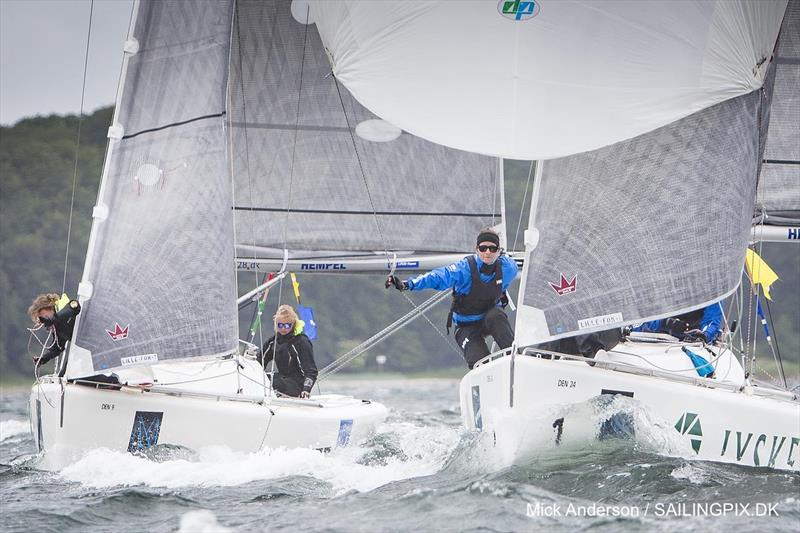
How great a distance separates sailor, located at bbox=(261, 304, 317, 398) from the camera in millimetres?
8305

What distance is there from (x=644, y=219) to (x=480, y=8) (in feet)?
4.96

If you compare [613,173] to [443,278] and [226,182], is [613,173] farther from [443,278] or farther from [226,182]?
[226,182]

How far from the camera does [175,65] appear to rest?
7.49m

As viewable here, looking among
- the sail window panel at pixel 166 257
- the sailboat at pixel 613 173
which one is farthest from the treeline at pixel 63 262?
the sailboat at pixel 613 173

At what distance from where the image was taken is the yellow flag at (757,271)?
776cm

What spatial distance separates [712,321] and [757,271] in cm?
89

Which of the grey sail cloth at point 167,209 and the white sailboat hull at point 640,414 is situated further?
the grey sail cloth at point 167,209

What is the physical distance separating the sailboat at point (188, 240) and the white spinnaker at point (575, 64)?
1.79 meters

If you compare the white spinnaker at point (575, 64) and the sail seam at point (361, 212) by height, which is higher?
the white spinnaker at point (575, 64)

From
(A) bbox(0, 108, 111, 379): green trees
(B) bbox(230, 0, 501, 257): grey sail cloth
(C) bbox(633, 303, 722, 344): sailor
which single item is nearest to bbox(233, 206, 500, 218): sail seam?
(B) bbox(230, 0, 501, 257): grey sail cloth

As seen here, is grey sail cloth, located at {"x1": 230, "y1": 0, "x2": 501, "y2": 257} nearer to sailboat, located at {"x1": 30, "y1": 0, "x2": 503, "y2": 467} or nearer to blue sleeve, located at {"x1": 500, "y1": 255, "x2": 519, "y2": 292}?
sailboat, located at {"x1": 30, "y1": 0, "x2": 503, "y2": 467}

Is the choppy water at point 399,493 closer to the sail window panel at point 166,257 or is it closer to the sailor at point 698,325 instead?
the sail window panel at point 166,257

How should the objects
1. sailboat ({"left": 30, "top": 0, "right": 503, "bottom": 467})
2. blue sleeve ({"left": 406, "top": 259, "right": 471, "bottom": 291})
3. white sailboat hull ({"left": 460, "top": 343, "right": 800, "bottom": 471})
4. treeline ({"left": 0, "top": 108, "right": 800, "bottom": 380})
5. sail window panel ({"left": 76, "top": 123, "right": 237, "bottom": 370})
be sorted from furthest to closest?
1. treeline ({"left": 0, "top": 108, "right": 800, "bottom": 380})
2. sail window panel ({"left": 76, "top": 123, "right": 237, "bottom": 370})
3. sailboat ({"left": 30, "top": 0, "right": 503, "bottom": 467})
4. blue sleeve ({"left": 406, "top": 259, "right": 471, "bottom": 291})
5. white sailboat hull ({"left": 460, "top": 343, "right": 800, "bottom": 471})

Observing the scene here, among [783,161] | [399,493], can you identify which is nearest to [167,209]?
[399,493]
